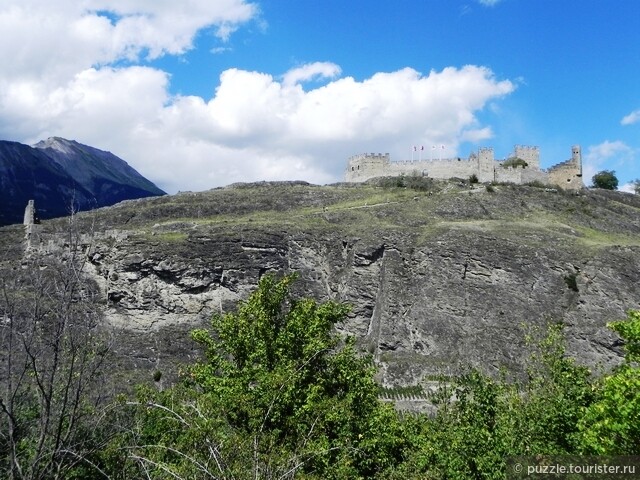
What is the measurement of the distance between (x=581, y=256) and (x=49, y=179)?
487 ft

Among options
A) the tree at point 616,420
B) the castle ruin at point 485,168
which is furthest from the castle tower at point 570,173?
the tree at point 616,420

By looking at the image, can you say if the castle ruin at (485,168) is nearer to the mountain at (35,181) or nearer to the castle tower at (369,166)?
the castle tower at (369,166)

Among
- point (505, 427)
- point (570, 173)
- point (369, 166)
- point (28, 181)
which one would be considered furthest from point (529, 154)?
point (28, 181)

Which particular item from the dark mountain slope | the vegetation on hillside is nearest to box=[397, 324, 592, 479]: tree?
the vegetation on hillside

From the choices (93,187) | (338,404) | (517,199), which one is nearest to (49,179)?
(93,187)

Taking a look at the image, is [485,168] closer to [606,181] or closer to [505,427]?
[606,181]

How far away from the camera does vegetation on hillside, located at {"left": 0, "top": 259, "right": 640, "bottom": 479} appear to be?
14.0 metres

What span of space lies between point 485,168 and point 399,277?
43412mm

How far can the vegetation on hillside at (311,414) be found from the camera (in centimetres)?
1402

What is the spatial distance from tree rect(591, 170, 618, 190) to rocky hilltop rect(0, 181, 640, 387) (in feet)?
136

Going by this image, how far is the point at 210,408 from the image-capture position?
580 inches

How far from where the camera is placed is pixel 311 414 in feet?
62.0

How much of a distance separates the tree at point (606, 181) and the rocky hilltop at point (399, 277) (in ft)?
136

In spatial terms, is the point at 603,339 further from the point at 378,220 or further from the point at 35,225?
the point at 35,225
